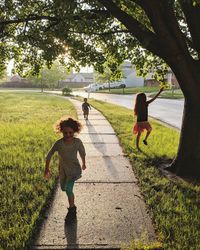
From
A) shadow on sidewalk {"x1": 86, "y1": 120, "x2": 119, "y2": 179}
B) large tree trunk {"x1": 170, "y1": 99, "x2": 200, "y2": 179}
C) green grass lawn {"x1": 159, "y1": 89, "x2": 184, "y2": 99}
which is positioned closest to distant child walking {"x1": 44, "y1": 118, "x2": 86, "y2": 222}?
shadow on sidewalk {"x1": 86, "y1": 120, "x2": 119, "y2": 179}

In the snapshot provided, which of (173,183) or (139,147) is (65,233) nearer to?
(173,183)

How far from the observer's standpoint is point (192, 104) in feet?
19.1

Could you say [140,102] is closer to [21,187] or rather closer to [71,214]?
[21,187]

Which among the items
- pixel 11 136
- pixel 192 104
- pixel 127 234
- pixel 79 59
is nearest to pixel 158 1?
pixel 192 104

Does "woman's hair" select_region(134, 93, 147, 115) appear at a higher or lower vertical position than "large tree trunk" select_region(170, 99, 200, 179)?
higher

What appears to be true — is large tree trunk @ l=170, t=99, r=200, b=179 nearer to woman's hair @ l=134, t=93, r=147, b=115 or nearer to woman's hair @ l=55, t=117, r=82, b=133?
woman's hair @ l=134, t=93, r=147, b=115

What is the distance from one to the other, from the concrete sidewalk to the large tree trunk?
103 cm

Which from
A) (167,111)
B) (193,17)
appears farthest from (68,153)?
(167,111)

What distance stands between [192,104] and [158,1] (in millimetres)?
1905

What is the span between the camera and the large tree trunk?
588 cm

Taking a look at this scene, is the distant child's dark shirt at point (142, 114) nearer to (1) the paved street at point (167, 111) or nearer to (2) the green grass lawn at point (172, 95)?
(1) the paved street at point (167, 111)

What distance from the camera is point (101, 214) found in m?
4.23

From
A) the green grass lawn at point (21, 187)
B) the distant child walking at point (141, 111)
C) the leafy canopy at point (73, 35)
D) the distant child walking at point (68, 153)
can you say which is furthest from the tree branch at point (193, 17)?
the green grass lawn at point (21, 187)

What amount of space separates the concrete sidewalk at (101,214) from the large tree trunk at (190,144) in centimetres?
103
